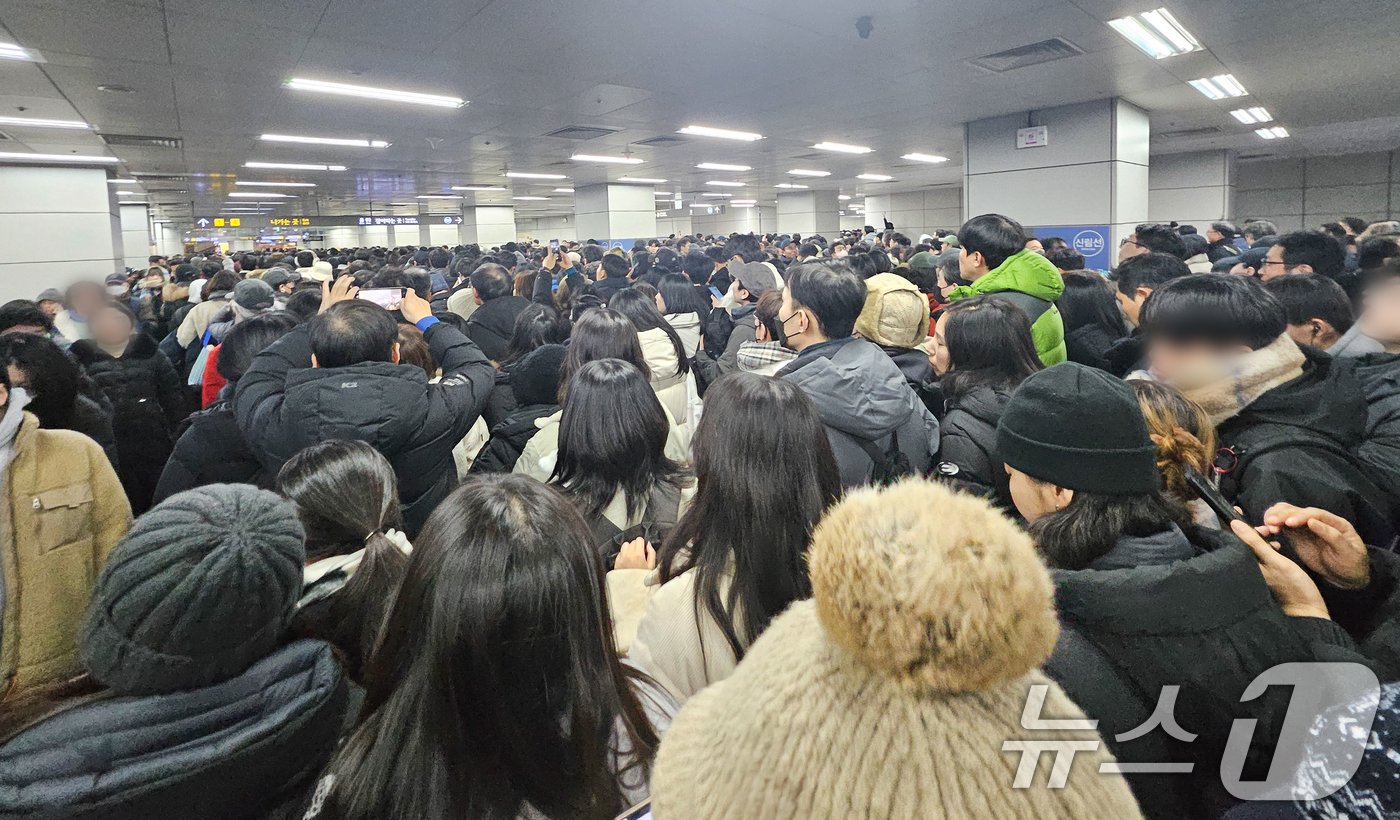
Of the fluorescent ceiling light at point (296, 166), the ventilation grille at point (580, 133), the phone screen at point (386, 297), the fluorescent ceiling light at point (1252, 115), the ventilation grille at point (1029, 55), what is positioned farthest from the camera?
the fluorescent ceiling light at point (296, 166)

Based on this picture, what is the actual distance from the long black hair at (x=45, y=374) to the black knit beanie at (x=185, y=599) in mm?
2048

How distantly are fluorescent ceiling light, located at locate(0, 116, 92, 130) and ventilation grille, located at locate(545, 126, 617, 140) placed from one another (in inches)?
242

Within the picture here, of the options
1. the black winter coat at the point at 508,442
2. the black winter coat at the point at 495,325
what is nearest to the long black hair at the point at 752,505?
the black winter coat at the point at 508,442

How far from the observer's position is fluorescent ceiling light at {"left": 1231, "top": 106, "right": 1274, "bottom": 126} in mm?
11156

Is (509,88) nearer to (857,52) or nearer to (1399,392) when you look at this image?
(857,52)

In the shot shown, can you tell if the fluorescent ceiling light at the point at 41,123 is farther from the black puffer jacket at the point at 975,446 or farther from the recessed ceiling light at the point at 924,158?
the recessed ceiling light at the point at 924,158

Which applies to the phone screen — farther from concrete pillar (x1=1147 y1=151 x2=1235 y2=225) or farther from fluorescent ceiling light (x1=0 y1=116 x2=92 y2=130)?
concrete pillar (x1=1147 y1=151 x2=1235 y2=225)

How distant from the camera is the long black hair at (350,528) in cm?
151

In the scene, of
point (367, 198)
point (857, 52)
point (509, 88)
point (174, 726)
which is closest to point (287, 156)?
point (509, 88)

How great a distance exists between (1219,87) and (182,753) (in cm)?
1208

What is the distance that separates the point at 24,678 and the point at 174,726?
1.04 meters

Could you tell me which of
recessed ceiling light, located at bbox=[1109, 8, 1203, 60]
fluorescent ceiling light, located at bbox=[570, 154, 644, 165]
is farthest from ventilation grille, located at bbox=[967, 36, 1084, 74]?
fluorescent ceiling light, located at bbox=[570, 154, 644, 165]

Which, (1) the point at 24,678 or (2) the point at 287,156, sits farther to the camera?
(2) the point at 287,156

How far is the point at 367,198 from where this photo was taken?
23.0 meters
